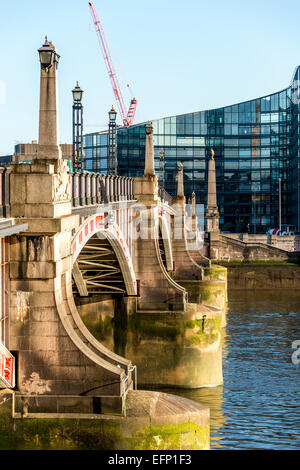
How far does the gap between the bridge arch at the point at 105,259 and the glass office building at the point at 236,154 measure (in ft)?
301

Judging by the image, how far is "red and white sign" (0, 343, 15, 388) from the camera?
20.0 m

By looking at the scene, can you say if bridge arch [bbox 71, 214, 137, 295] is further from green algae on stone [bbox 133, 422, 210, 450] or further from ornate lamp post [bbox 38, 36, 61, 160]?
green algae on stone [bbox 133, 422, 210, 450]

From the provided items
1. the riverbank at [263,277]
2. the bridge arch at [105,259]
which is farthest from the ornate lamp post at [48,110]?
the riverbank at [263,277]

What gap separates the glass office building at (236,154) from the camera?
136m

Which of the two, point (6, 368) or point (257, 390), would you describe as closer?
point (6, 368)

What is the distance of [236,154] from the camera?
141500 millimetres

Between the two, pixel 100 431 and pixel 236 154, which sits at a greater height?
pixel 236 154

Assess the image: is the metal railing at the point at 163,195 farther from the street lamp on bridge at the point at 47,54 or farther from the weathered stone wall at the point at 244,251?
the street lamp on bridge at the point at 47,54

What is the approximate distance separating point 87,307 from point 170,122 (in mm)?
98725

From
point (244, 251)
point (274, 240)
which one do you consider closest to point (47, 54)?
point (244, 251)

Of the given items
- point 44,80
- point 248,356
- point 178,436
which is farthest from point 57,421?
point 248,356

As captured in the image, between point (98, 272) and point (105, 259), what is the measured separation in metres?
1.99

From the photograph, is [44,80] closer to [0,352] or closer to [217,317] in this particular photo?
[0,352]

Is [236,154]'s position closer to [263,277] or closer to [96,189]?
[263,277]
